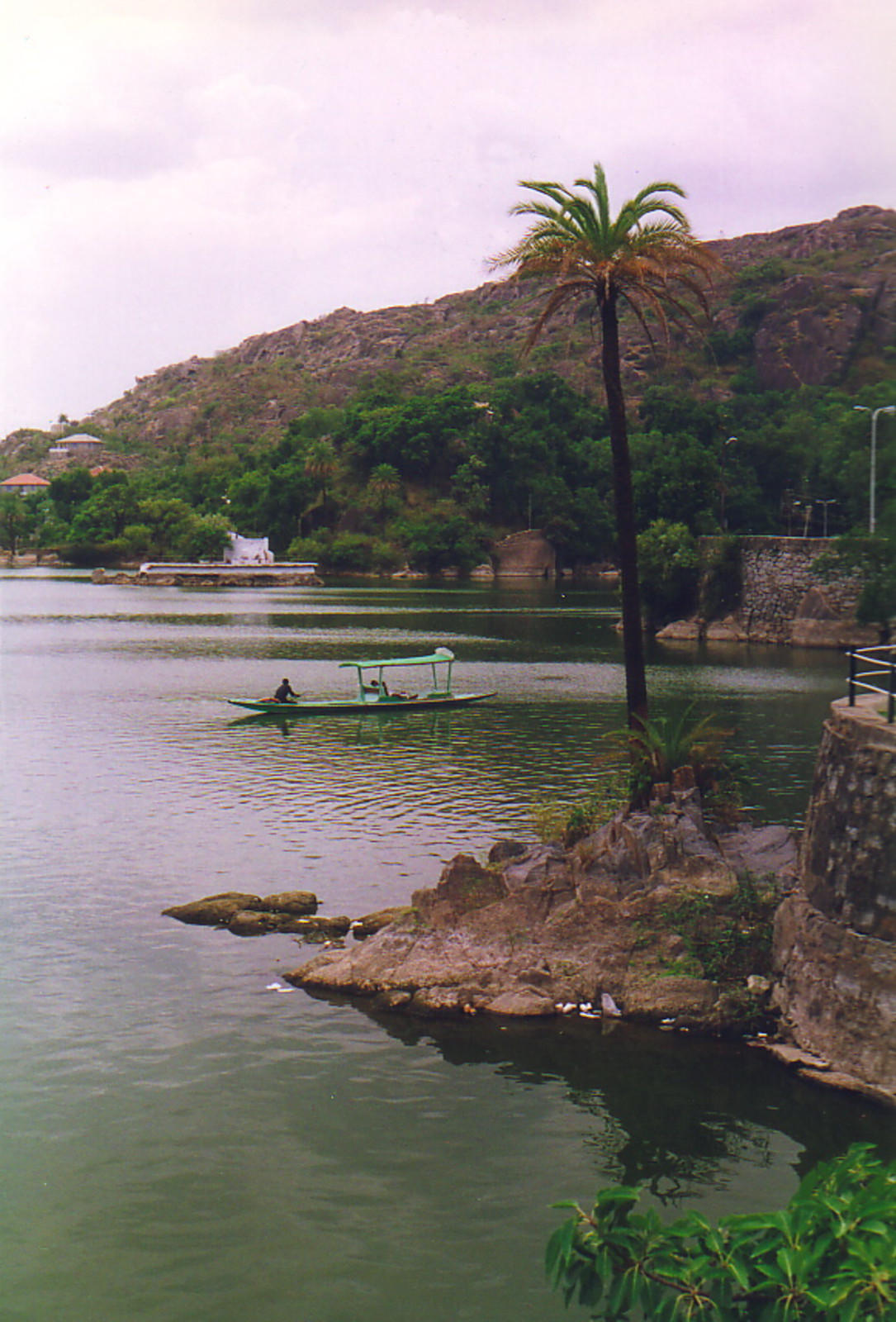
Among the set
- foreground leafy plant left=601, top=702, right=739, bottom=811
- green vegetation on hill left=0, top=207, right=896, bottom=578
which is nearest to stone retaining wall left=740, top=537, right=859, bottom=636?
foreground leafy plant left=601, top=702, right=739, bottom=811

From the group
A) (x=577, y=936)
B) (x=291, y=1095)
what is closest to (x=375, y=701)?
(x=577, y=936)

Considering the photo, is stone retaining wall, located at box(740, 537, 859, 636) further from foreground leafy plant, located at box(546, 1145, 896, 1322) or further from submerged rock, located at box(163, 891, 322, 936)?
foreground leafy plant, located at box(546, 1145, 896, 1322)

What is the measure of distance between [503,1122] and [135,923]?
29.6 feet

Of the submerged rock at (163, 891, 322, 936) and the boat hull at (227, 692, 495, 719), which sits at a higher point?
the boat hull at (227, 692, 495, 719)

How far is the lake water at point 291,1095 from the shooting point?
11.1 m

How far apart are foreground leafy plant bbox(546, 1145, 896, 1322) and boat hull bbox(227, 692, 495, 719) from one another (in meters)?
35.8

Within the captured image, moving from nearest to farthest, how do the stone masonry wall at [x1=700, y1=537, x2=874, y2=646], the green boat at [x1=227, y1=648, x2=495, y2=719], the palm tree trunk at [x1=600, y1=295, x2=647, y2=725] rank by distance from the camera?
the palm tree trunk at [x1=600, y1=295, x2=647, y2=725], the green boat at [x1=227, y1=648, x2=495, y2=719], the stone masonry wall at [x1=700, y1=537, x2=874, y2=646]

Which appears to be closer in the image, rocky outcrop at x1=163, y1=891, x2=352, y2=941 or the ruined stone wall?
the ruined stone wall

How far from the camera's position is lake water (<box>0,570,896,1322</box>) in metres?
11.1

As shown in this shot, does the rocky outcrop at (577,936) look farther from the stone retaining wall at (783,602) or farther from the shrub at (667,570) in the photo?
the shrub at (667,570)

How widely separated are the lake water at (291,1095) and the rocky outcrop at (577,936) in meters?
0.59

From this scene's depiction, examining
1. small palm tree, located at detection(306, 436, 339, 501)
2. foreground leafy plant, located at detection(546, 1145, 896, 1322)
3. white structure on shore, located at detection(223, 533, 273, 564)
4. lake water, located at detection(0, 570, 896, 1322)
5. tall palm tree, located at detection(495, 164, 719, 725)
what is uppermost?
small palm tree, located at detection(306, 436, 339, 501)

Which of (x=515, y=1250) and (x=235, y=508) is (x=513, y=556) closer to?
(x=235, y=508)

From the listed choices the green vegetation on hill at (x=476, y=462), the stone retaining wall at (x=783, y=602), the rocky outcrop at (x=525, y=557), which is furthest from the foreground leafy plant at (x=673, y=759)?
the rocky outcrop at (x=525, y=557)
